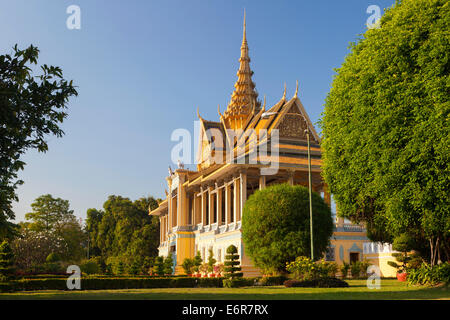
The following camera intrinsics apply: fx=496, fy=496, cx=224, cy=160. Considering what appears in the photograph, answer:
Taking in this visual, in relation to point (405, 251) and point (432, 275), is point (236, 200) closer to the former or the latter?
point (405, 251)

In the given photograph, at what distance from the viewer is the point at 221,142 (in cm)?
6056

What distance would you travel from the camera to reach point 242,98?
204 feet

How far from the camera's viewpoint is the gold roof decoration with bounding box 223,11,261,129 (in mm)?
61050

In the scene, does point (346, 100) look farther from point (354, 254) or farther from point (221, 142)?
point (221, 142)

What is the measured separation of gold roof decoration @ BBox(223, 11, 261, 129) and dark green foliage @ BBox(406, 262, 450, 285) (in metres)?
38.2

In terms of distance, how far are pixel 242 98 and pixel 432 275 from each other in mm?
41988

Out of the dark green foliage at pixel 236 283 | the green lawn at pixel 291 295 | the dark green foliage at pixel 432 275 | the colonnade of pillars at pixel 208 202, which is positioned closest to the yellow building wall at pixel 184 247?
Answer: the colonnade of pillars at pixel 208 202

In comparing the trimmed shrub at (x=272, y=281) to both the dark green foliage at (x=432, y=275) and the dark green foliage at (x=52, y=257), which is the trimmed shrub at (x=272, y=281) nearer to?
the dark green foliage at (x=432, y=275)

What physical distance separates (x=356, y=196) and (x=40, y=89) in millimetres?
14857

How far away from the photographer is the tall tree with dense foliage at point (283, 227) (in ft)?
109

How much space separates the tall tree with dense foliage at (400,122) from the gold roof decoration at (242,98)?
3712cm

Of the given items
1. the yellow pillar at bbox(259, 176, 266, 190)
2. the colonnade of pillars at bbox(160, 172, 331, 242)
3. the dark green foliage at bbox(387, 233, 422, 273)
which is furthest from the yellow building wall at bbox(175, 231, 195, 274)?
the dark green foliage at bbox(387, 233, 422, 273)

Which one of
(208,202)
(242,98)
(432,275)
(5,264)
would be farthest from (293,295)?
(242,98)

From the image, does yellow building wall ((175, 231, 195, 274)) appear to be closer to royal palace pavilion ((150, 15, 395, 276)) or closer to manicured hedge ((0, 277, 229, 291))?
royal palace pavilion ((150, 15, 395, 276))
